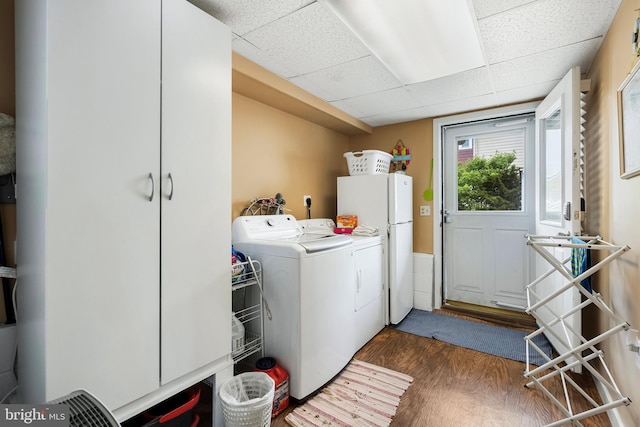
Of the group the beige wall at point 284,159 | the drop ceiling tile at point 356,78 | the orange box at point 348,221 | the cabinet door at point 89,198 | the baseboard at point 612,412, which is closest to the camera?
the cabinet door at point 89,198

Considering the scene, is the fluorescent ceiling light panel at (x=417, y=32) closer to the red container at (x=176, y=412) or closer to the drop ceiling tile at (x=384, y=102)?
the drop ceiling tile at (x=384, y=102)

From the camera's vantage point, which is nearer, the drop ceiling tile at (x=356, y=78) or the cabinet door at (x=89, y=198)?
the cabinet door at (x=89, y=198)

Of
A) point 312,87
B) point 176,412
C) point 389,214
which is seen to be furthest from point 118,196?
point 389,214

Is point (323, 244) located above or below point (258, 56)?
below

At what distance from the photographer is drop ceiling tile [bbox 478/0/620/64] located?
4.73 ft

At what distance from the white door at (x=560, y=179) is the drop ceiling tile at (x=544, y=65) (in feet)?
0.39

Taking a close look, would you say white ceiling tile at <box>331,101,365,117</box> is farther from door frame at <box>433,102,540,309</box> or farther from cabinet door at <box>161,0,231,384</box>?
cabinet door at <box>161,0,231,384</box>

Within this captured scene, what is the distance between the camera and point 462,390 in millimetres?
1834

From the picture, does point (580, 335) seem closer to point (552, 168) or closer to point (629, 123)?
point (629, 123)

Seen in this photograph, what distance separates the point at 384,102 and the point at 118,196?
2.37m

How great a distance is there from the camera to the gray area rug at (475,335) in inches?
90.2

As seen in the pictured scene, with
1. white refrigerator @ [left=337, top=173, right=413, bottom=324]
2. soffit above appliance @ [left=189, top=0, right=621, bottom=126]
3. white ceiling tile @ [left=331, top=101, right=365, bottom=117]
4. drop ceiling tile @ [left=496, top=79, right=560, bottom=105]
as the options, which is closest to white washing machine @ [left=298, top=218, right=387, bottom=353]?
white refrigerator @ [left=337, top=173, right=413, bottom=324]

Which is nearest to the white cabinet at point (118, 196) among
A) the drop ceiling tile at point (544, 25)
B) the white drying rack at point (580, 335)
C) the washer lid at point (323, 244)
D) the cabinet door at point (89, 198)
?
the cabinet door at point (89, 198)

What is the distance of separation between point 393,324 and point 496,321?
1.03 m
